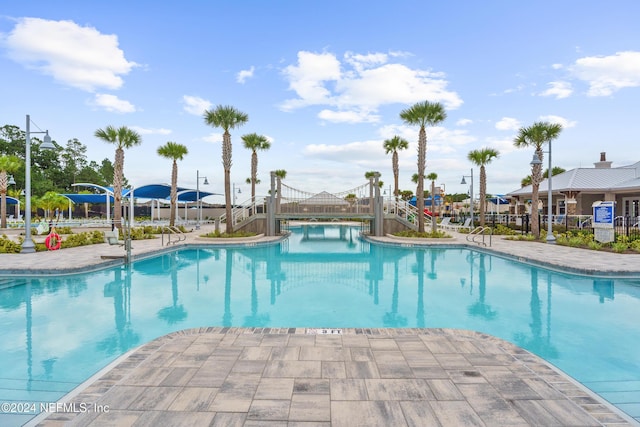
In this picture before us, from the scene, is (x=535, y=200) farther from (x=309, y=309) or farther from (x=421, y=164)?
(x=309, y=309)

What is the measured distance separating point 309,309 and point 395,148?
84.6 feet

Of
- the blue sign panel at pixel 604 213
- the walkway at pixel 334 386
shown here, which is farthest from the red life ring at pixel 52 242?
the blue sign panel at pixel 604 213

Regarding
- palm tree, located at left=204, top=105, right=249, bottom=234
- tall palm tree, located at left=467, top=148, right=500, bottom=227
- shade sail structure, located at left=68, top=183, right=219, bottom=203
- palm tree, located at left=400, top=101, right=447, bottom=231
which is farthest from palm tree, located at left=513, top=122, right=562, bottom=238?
shade sail structure, located at left=68, top=183, right=219, bottom=203

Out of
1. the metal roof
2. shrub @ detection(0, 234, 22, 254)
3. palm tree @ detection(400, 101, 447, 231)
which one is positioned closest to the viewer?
shrub @ detection(0, 234, 22, 254)

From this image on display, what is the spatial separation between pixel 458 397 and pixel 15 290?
387 inches

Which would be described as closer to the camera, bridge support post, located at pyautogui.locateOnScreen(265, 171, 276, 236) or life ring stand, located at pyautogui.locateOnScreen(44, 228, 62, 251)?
life ring stand, located at pyautogui.locateOnScreen(44, 228, 62, 251)

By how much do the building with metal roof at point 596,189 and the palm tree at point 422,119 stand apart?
12.6 m

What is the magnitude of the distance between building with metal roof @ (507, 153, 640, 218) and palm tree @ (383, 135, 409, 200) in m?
10.4

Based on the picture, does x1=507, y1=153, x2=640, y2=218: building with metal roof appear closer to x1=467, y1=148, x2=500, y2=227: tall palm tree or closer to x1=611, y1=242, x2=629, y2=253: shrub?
x1=467, y1=148, x2=500, y2=227: tall palm tree

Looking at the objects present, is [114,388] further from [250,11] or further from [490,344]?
[250,11]

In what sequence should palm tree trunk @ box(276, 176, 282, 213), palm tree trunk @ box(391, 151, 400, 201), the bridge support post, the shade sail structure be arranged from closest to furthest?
the bridge support post → palm tree trunk @ box(276, 176, 282, 213) → palm tree trunk @ box(391, 151, 400, 201) → the shade sail structure

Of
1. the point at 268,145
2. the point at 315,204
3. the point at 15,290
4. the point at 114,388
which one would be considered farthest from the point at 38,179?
the point at 114,388

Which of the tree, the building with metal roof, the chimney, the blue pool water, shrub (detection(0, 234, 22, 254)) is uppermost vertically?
the tree

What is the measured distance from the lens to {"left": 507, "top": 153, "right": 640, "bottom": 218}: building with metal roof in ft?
78.4
